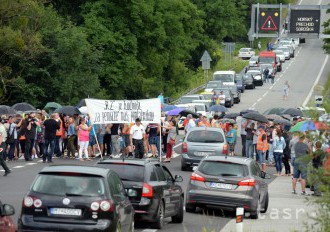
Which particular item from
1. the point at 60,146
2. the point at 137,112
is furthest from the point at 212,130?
the point at 60,146

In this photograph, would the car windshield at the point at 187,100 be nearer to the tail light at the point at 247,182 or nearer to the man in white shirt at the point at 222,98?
the man in white shirt at the point at 222,98

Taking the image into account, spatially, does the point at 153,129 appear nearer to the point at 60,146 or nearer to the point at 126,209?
the point at 60,146

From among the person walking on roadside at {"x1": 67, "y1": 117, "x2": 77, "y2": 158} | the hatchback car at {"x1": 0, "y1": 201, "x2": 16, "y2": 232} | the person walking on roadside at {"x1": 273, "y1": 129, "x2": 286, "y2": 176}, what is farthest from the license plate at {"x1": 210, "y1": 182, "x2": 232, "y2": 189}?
the person walking on roadside at {"x1": 67, "y1": 117, "x2": 77, "y2": 158}

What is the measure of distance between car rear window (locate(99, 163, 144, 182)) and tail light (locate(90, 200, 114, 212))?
360 centimetres

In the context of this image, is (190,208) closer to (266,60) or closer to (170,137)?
(170,137)

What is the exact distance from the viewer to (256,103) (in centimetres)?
8100

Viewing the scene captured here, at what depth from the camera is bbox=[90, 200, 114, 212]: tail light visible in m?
16.3

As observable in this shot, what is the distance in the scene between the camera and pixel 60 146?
1522 inches

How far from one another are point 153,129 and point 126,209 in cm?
2191

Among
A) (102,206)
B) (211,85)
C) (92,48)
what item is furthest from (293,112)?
(102,206)

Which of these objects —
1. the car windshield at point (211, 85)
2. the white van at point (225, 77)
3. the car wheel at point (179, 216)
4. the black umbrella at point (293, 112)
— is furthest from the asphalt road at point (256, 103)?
the black umbrella at point (293, 112)

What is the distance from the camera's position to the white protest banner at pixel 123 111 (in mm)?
36750

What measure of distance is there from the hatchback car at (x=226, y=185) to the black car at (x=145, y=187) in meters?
2.70

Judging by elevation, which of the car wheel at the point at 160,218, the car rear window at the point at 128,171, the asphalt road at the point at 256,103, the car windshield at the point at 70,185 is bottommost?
the asphalt road at the point at 256,103
